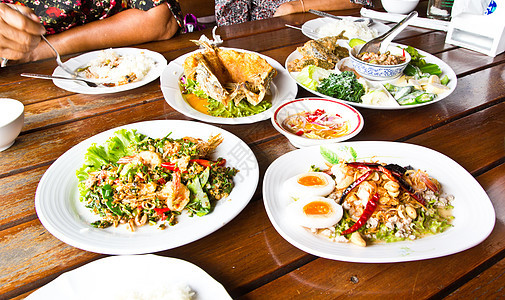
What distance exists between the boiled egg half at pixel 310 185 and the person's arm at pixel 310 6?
250cm

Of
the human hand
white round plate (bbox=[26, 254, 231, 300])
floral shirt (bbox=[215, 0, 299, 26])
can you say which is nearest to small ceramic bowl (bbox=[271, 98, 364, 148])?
white round plate (bbox=[26, 254, 231, 300])

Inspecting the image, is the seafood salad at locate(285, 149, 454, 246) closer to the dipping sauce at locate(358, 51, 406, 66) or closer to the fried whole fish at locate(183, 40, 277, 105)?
the fried whole fish at locate(183, 40, 277, 105)

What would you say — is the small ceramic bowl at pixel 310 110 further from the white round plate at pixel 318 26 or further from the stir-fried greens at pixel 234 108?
the white round plate at pixel 318 26

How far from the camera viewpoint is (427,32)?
2863 millimetres

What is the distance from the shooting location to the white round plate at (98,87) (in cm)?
199

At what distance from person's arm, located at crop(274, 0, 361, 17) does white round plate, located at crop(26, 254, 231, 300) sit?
2945 millimetres

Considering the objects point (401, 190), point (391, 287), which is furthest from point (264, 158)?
point (391, 287)

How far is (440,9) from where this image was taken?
3094 mm

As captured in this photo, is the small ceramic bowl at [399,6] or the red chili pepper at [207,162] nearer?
the red chili pepper at [207,162]

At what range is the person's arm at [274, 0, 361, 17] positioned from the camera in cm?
329

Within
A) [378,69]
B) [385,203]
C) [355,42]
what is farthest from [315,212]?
[355,42]

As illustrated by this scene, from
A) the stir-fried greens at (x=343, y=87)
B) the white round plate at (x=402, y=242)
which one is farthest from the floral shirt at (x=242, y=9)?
the white round plate at (x=402, y=242)

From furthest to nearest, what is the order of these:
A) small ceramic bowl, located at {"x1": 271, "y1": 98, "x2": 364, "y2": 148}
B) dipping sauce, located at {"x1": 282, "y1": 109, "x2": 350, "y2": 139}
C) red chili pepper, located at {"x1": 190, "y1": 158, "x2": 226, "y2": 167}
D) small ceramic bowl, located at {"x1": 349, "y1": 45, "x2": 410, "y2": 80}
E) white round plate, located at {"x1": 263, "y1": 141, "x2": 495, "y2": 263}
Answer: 1. small ceramic bowl, located at {"x1": 349, "y1": 45, "x2": 410, "y2": 80}
2. dipping sauce, located at {"x1": 282, "y1": 109, "x2": 350, "y2": 139}
3. small ceramic bowl, located at {"x1": 271, "y1": 98, "x2": 364, "y2": 148}
4. red chili pepper, located at {"x1": 190, "y1": 158, "x2": 226, "y2": 167}
5. white round plate, located at {"x1": 263, "y1": 141, "x2": 495, "y2": 263}

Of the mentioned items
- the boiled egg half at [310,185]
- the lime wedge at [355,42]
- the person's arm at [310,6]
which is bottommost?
the boiled egg half at [310,185]
